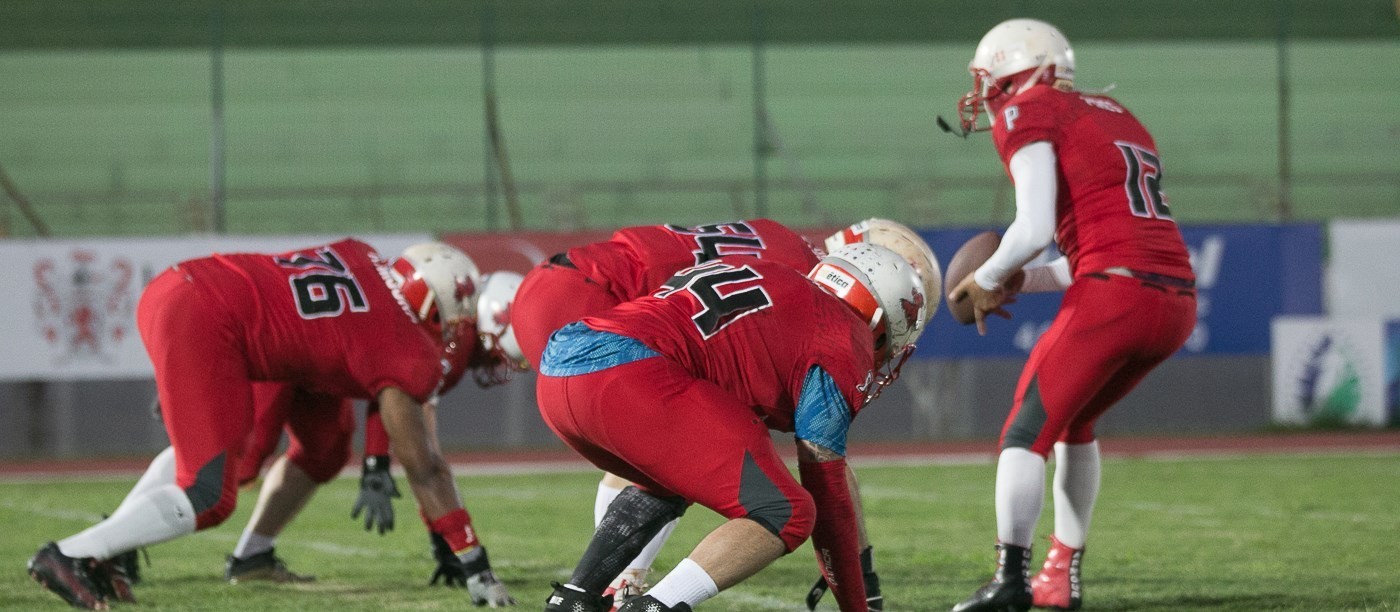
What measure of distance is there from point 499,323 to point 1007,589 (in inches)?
87.5

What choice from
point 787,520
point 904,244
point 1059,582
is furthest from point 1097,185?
point 787,520

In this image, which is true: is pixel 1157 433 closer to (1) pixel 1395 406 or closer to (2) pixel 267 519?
(1) pixel 1395 406

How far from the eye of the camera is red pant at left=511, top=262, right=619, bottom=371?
216 inches

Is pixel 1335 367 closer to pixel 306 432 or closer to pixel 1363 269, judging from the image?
pixel 1363 269

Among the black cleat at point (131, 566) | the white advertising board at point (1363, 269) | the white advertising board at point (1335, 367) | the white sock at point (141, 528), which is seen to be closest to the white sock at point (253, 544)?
the black cleat at point (131, 566)

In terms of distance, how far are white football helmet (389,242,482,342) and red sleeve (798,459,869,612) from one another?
8.18 ft

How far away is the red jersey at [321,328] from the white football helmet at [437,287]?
0.14 m

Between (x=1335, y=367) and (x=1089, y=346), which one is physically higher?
(x=1089, y=346)

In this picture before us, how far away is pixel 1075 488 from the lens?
552 cm

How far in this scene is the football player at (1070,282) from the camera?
17.0ft

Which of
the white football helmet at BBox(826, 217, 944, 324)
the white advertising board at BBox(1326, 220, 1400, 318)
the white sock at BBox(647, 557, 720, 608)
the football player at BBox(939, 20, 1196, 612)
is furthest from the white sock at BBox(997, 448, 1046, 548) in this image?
the white advertising board at BBox(1326, 220, 1400, 318)

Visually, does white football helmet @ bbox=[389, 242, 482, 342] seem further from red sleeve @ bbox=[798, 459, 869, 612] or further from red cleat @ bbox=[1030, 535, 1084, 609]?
red sleeve @ bbox=[798, 459, 869, 612]

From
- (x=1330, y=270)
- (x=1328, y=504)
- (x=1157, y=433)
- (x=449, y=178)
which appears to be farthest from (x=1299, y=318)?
(x=449, y=178)

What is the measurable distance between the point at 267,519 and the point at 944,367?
9074 mm
